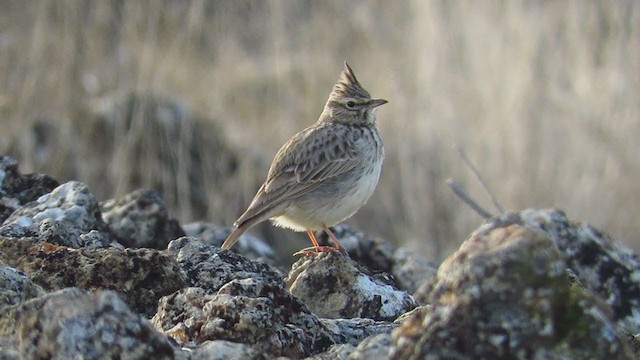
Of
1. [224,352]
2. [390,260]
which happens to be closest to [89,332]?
[224,352]

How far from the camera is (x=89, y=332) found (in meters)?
2.57

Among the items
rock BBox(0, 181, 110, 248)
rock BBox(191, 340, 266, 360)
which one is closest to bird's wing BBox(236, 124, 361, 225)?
rock BBox(0, 181, 110, 248)

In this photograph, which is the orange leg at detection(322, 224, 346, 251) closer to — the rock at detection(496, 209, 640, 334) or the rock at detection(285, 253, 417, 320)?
the rock at detection(285, 253, 417, 320)

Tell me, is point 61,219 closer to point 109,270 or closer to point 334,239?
point 109,270

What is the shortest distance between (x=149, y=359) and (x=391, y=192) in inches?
337

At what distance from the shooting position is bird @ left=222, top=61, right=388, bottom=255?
18.9 feet

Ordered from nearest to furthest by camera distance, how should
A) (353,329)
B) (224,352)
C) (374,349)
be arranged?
(374,349)
(224,352)
(353,329)

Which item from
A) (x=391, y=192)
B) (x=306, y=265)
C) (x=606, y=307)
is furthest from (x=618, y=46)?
(x=606, y=307)

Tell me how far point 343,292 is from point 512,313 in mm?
1758

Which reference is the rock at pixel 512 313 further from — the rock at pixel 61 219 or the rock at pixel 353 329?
the rock at pixel 61 219

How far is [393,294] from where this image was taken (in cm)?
406

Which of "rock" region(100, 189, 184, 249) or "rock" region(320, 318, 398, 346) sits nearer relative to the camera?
"rock" region(320, 318, 398, 346)

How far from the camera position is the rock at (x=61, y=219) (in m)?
4.00

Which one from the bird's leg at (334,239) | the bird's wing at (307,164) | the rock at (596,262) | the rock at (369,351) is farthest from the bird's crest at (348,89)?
the rock at (369,351)
